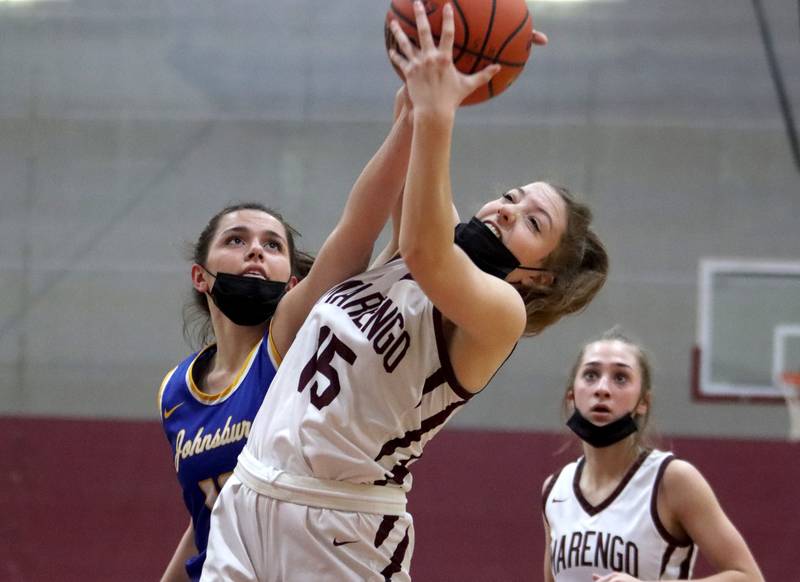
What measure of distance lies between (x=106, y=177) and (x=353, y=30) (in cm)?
201

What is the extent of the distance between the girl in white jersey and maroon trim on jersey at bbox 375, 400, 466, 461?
4.44 ft

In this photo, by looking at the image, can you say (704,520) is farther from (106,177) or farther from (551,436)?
(106,177)

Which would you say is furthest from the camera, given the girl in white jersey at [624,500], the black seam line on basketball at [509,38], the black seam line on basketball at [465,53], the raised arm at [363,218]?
the girl in white jersey at [624,500]

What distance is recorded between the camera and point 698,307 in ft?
24.1

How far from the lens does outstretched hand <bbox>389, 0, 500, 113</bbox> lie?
176cm

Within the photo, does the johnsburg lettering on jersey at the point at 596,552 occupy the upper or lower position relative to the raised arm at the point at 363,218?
lower

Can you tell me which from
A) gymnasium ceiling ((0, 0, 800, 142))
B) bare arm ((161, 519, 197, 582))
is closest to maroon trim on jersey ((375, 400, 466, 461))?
bare arm ((161, 519, 197, 582))

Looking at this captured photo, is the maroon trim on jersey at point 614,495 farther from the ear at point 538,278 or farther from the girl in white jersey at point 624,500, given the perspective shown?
the ear at point 538,278

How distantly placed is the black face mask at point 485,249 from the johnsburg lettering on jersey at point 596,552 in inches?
63.0

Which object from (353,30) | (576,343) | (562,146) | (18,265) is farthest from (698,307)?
(18,265)

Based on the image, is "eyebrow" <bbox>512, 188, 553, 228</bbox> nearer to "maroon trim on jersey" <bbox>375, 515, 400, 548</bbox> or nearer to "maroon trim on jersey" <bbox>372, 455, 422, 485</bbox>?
"maroon trim on jersey" <bbox>372, 455, 422, 485</bbox>

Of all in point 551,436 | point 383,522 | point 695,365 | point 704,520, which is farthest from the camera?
point 695,365

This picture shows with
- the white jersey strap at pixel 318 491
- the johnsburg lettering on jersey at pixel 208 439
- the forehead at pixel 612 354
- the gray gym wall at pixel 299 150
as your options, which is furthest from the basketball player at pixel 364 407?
the gray gym wall at pixel 299 150

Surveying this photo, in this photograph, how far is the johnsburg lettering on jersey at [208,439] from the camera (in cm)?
252
